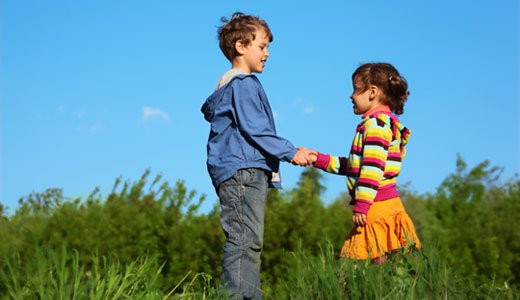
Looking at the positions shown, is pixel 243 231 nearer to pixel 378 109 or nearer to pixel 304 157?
pixel 304 157

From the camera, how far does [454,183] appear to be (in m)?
9.44

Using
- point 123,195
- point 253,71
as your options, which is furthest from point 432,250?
point 123,195

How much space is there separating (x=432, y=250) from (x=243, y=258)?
1146 millimetres

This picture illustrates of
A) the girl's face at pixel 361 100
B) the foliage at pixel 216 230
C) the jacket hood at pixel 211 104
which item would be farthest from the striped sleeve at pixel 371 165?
the foliage at pixel 216 230

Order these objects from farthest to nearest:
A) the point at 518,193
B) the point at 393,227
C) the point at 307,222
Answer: the point at 518,193, the point at 307,222, the point at 393,227

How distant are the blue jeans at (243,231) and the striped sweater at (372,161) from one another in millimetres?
634

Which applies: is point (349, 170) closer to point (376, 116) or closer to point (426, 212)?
point (376, 116)

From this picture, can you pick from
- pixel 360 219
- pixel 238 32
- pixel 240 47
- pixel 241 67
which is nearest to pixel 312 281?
pixel 360 219

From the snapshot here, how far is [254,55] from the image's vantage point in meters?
4.78

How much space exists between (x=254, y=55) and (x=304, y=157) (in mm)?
773

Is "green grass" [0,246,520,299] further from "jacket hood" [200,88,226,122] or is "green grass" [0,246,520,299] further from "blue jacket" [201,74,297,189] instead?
"jacket hood" [200,88,226,122]

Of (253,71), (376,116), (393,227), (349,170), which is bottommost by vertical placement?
(393,227)

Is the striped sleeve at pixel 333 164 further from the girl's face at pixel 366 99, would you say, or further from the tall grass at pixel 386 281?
the tall grass at pixel 386 281

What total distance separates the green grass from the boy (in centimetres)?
25
